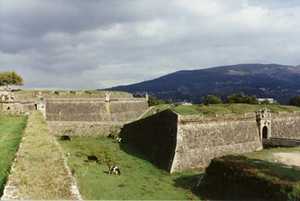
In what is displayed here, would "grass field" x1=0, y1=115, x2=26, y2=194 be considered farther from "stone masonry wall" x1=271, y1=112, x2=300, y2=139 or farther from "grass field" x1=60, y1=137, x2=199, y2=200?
"stone masonry wall" x1=271, y1=112, x2=300, y2=139

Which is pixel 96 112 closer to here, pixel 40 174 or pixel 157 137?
pixel 157 137

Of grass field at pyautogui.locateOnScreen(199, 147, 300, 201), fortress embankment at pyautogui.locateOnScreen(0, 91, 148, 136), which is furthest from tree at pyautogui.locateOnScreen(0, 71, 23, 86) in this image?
grass field at pyautogui.locateOnScreen(199, 147, 300, 201)

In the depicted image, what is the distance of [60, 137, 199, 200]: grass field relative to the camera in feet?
84.9

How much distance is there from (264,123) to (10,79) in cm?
4572

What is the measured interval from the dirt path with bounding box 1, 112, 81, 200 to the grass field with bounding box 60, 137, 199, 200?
3.50 m

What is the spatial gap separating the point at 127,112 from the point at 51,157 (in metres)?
46.5

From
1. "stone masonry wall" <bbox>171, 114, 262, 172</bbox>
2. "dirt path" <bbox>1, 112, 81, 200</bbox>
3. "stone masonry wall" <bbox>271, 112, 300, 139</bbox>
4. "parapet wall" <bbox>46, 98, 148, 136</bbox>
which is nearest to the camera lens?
"dirt path" <bbox>1, 112, 81, 200</bbox>

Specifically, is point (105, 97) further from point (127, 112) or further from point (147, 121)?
point (147, 121)

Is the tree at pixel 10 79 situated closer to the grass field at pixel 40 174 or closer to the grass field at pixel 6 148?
the grass field at pixel 6 148

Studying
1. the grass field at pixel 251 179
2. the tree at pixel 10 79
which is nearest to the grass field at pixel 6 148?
the grass field at pixel 251 179

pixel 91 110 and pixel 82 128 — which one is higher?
pixel 91 110

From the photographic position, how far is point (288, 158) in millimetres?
32750

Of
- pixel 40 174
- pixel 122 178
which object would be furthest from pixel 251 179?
pixel 40 174

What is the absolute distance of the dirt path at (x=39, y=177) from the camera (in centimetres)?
1346
